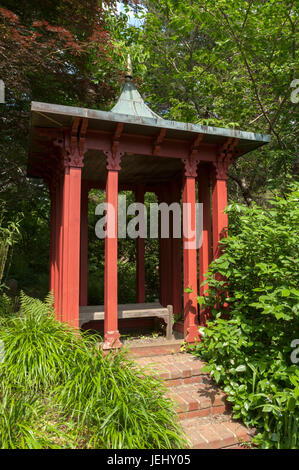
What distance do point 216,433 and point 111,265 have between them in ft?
7.18

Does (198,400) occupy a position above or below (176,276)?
below

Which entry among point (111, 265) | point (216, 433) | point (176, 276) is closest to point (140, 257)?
point (176, 276)

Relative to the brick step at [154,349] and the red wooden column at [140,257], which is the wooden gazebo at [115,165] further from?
the red wooden column at [140,257]

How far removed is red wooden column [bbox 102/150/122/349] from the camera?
401cm

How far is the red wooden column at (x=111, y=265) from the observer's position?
13.2 feet

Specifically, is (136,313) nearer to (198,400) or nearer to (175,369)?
(175,369)

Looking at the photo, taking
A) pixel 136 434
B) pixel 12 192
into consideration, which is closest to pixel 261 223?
pixel 136 434

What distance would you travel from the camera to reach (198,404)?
10.6 feet

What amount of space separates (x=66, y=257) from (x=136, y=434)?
221cm

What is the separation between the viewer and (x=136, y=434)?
2.45 m

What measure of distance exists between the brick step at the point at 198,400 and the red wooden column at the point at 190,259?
99 cm

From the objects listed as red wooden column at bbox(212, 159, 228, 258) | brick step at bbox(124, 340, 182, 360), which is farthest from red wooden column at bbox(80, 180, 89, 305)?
red wooden column at bbox(212, 159, 228, 258)

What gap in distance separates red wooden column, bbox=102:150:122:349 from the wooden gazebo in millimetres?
13

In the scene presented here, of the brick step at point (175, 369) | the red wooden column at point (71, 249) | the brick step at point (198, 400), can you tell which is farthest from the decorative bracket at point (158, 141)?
the brick step at point (198, 400)
